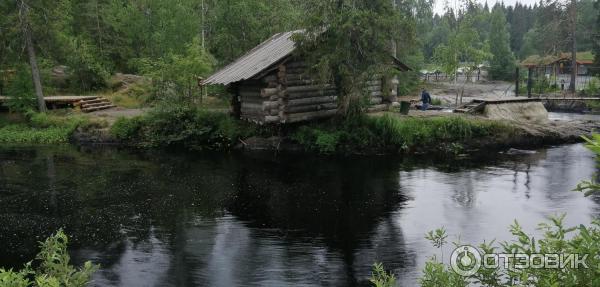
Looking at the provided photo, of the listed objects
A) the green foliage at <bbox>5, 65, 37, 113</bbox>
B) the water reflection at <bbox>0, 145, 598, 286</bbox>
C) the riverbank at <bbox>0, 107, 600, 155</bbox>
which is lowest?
the water reflection at <bbox>0, 145, 598, 286</bbox>

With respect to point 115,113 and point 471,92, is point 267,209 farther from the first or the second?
point 471,92

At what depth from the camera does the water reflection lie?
10211 millimetres

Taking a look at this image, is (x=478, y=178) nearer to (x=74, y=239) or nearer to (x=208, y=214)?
(x=208, y=214)

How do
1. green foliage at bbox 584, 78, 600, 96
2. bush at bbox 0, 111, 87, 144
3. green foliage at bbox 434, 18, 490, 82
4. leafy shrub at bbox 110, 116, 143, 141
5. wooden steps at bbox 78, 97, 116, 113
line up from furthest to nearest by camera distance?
green foliage at bbox 584, 78, 600, 96 → wooden steps at bbox 78, 97, 116, 113 → green foliage at bbox 434, 18, 490, 82 → bush at bbox 0, 111, 87, 144 → leafy shrub at bbox 110, 116, 143, 141

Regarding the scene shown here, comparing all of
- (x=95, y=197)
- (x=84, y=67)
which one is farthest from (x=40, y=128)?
(x=95, y=197)

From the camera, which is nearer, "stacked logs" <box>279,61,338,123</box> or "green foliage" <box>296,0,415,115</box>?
"green foliage" <box>296,0,415,115</box>

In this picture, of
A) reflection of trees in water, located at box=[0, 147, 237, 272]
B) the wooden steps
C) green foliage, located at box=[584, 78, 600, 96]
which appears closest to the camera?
reflection of trees in water, located at box=[0, 147, 237, 272]

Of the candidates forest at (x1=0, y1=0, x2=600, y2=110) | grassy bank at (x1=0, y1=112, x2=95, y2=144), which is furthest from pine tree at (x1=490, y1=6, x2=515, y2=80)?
grassy bank at (x1=0, y1=112, x2=95, y2=144)

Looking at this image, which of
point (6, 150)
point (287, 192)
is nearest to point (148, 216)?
point (287, 192)

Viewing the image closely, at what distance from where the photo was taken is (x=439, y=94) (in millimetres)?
42438

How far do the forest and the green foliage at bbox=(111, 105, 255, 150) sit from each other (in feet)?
3.85

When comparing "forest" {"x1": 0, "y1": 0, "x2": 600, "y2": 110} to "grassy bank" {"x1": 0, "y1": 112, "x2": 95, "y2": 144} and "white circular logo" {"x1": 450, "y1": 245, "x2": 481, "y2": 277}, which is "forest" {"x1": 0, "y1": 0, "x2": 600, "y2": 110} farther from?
"white circular logo" {"x1": 450, "y1": 245, "x2": 481, "y2": 277}

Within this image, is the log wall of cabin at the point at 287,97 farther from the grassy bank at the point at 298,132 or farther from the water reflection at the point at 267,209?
the water reflection at the point at 267,209

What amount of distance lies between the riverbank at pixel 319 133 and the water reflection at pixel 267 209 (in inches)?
54.5
